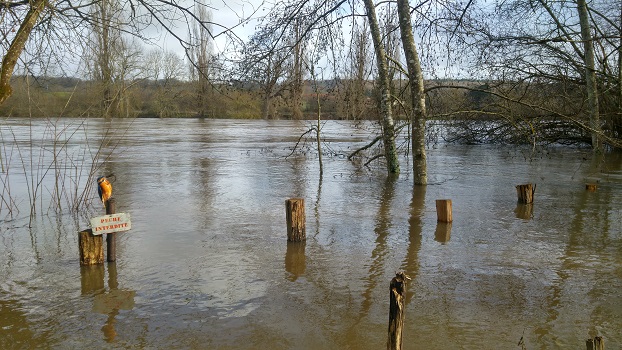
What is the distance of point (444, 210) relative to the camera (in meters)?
8.22

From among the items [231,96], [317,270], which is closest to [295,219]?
[317,270]

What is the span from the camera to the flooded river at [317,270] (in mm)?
4387

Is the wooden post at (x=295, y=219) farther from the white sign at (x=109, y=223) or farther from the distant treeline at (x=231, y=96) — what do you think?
the white sign at (x=109, y=223)

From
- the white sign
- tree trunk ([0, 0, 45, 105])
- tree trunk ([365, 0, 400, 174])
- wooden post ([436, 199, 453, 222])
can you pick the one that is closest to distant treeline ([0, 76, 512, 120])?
tree trunk ([0, 0, 45, 105])

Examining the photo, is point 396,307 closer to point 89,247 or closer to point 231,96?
point 89,247

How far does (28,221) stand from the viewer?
8.37 metres

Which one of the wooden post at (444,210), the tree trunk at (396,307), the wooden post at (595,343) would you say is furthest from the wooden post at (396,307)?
the wooden post at (444,210)

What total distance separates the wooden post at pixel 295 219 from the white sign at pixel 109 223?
1.98 meters

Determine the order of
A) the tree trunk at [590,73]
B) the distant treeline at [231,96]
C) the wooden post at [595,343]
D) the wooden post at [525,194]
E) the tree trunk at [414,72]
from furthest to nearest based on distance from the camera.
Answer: the tree trunk at [590,73]
the tree trunk at [414,72]
the wooden post at [525,194]
the distant treeline at [231,96]
the wooden post at [595,343]

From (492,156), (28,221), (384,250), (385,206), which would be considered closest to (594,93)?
(492,156)

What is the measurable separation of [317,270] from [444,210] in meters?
2.97

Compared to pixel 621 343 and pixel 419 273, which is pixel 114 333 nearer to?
pixel 419 273

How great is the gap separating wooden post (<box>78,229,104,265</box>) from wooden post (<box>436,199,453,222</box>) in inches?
184

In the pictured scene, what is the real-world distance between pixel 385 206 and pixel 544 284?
14.5ft
